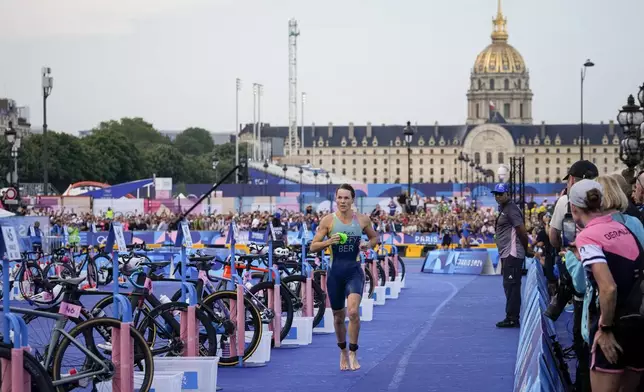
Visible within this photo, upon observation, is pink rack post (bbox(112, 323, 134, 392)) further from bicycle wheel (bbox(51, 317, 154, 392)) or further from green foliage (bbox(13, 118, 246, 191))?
green foliage (bbox(13, 118, 246, 191))

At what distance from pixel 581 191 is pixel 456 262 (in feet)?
91.9

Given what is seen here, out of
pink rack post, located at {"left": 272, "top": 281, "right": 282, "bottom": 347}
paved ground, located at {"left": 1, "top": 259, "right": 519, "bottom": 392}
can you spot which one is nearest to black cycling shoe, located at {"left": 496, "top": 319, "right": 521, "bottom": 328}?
paved ground, located at {"left": 1, "top": 259, "right": 519, "bottom": 392}

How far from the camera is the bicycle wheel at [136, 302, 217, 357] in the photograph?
1138cm

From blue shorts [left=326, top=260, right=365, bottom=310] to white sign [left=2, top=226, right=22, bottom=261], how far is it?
15.6ft

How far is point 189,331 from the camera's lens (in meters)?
11.5

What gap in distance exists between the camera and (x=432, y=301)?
22922 mm

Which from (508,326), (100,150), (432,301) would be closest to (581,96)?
(432,301)

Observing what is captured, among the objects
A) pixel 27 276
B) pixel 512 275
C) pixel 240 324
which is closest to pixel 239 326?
pixel 240 324

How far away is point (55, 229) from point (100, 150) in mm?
103219

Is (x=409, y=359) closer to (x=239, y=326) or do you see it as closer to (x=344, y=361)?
(x=344, y=361)

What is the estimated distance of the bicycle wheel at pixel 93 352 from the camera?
9.30m

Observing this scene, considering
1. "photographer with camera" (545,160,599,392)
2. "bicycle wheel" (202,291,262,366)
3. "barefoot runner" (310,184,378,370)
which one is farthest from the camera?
"bicycle wheel" (202,291,262,366)

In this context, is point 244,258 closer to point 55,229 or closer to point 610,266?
point 610,266

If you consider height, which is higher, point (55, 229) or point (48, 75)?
point (48, 75)
